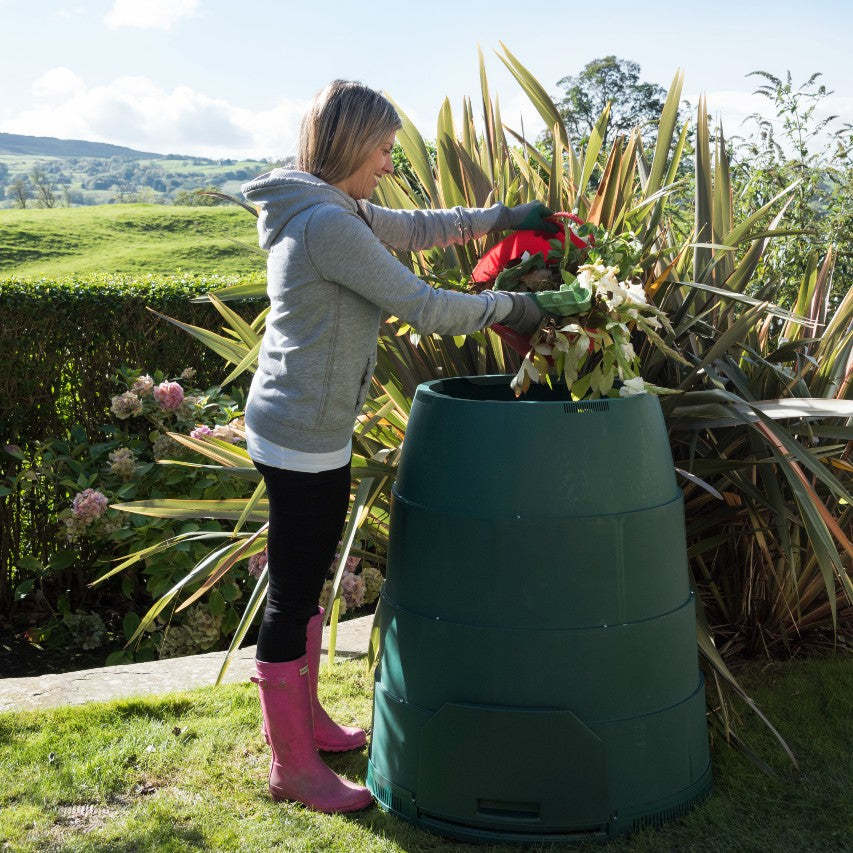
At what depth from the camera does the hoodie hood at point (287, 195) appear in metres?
1.90

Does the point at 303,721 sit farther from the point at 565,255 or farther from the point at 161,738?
the point at 565,255

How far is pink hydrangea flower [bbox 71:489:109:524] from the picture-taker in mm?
3562

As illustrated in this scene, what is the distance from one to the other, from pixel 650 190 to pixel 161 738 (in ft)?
6.28

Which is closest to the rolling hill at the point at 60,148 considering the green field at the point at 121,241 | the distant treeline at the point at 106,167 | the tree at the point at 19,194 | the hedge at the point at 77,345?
the distant treeline at the point at 106,167

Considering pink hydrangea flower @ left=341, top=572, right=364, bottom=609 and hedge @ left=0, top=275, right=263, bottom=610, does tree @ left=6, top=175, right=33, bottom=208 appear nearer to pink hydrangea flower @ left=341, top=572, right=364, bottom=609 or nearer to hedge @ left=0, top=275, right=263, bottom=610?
hedge @ left=0, top=275, right=263, bottom=610

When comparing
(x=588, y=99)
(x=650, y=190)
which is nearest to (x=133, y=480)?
(x=650, y=190)

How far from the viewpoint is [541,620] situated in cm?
189

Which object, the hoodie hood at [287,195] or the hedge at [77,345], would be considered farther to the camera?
the hedge at [77,345]

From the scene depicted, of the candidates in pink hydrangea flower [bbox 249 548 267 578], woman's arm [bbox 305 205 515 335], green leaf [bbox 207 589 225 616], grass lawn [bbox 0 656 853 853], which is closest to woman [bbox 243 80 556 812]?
woman's arm [bbox 305 205 515 335]

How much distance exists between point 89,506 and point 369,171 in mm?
2068

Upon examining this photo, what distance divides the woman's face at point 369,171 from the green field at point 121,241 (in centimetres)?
1025

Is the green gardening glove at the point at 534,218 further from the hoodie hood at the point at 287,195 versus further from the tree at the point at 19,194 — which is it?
the tree at the point at 19,194

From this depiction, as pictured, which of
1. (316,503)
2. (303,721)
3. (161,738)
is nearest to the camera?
(316,503)

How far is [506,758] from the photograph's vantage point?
→ 1944 millimetres
